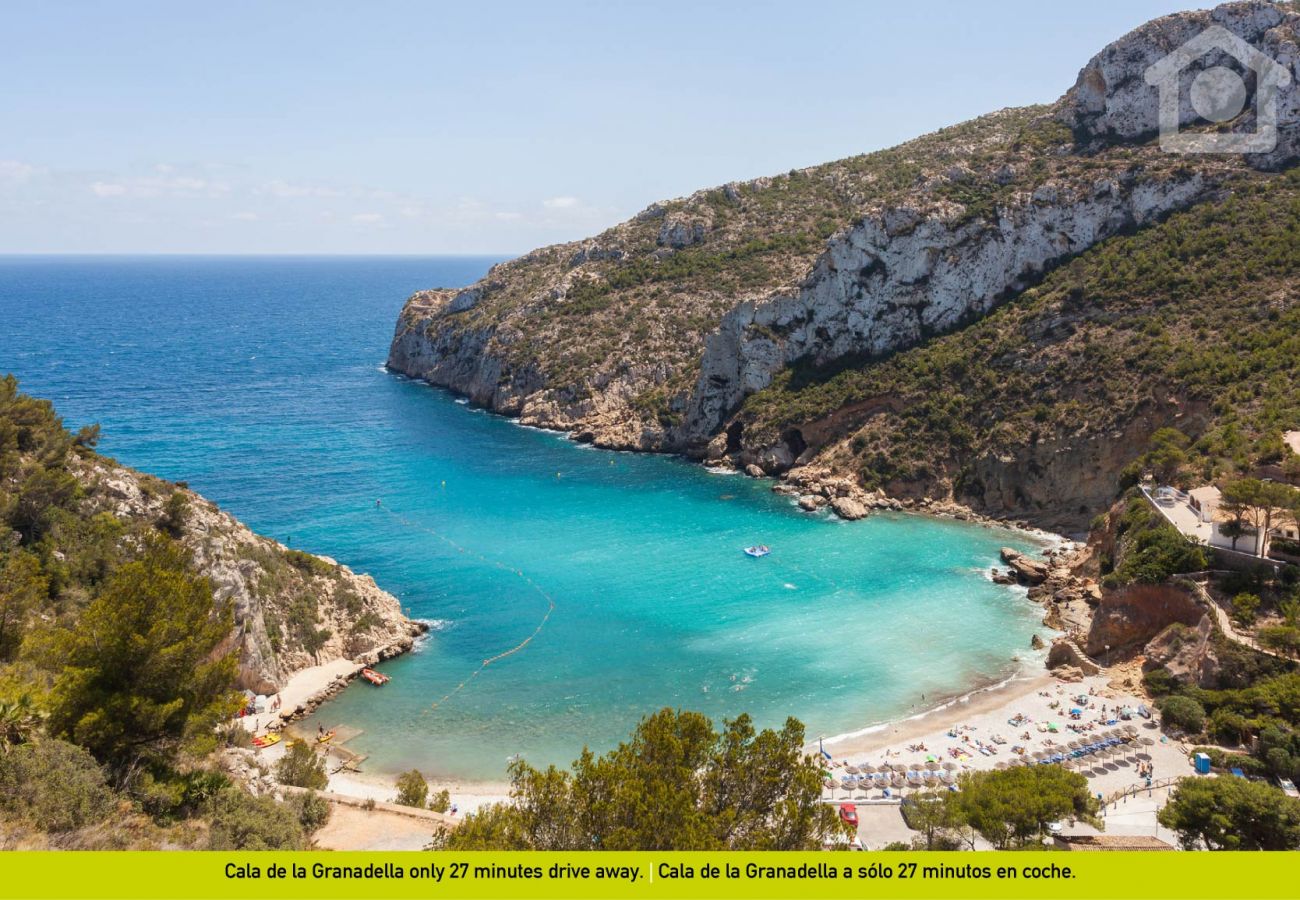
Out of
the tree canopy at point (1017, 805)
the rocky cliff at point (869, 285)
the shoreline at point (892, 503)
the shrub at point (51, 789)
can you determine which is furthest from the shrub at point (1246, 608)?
the shrub at point (51, 789)

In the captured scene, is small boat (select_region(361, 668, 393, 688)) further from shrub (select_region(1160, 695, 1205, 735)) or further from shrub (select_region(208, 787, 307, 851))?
shrub (select_region(1160, 695, 1205, 735))

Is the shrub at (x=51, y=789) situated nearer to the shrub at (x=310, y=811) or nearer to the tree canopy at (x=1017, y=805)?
the shrub at (x=310, y=811)

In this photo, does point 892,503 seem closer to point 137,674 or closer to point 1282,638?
point 1282,638

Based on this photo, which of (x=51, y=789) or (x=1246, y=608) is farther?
(x=1246, y=608)

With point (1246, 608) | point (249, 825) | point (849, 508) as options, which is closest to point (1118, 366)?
point (849, 508)

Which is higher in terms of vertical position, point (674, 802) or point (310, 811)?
point (674, 802)

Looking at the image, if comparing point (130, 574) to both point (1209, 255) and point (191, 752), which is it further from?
point (1209, 255)

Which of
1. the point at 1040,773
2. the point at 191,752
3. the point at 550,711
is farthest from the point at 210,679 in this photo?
the point at 1040,773
